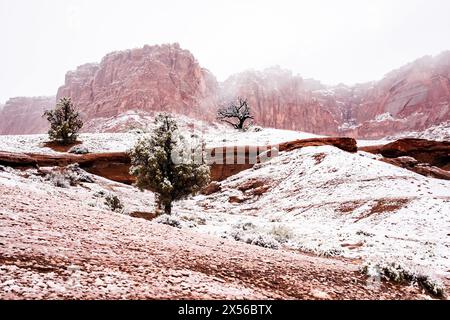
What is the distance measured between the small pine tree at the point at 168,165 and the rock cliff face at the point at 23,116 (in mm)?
180192

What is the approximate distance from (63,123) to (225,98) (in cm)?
13508

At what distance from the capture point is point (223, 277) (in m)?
7.88

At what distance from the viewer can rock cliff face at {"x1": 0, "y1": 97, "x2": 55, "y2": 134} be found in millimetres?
187238

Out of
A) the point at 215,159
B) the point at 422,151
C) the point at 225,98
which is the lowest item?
the point at 215,159

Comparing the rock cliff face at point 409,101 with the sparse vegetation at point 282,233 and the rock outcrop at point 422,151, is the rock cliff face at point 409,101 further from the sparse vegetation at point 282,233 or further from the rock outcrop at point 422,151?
the sparse vegetation at point 282,233

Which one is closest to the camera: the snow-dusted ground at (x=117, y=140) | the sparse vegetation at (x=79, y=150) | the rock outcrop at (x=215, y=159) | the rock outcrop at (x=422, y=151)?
the rock outcrop at (x=215, y=159)

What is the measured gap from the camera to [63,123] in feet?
177

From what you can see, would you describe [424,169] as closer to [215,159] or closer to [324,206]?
[324,206]

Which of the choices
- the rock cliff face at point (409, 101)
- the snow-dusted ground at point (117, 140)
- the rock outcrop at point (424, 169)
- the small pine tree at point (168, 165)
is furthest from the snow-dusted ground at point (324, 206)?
the rock cliff face at point (409, 101)

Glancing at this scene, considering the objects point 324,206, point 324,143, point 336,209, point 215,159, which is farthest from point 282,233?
point 324,143

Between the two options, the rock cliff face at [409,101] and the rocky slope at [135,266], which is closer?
the rocky slope at [135,266]

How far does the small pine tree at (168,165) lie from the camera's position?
24.7m
